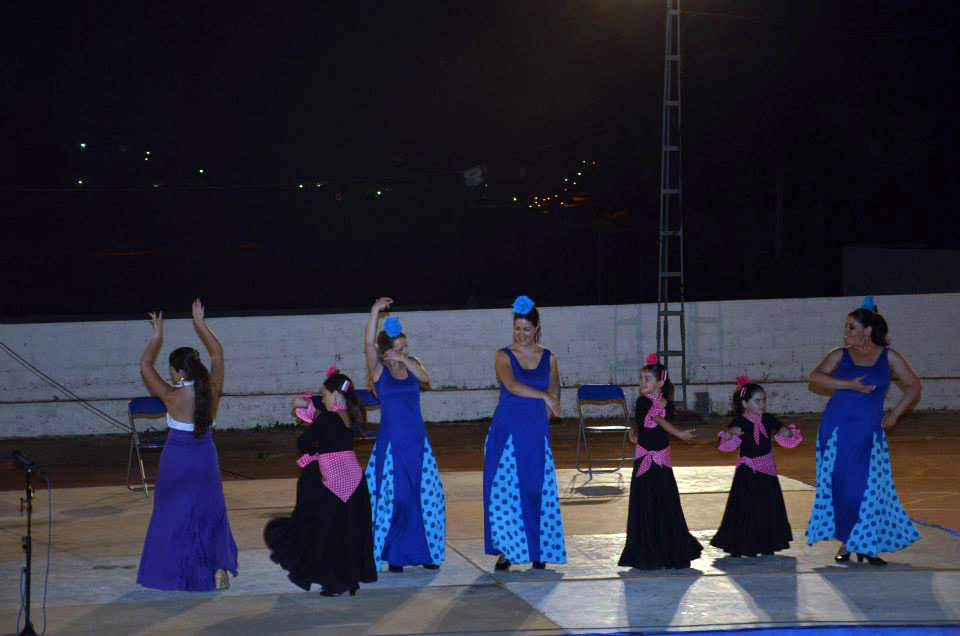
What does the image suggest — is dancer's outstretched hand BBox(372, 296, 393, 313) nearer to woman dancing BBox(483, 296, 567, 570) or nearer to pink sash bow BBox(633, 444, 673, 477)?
woman dancing BBox(483, 296, 567, 570)

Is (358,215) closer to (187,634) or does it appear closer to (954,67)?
(954,67)

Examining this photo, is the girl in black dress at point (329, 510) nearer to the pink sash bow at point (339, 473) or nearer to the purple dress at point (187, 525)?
the pink sash bow at point (339, 473)

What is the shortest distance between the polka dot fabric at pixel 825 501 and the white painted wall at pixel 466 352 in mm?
9227

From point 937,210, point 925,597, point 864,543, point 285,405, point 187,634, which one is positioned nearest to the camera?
point 187,634

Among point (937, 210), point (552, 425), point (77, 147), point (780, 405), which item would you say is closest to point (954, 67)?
point (937, 210)

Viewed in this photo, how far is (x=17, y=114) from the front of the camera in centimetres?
3195

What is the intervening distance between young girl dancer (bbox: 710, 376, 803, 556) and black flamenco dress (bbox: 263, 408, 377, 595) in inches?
107

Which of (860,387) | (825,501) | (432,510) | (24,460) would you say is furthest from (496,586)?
(24,460)

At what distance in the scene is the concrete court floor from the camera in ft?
21.8

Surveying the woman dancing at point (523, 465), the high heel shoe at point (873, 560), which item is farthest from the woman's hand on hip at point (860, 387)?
the woman dancing at point (523, 465)

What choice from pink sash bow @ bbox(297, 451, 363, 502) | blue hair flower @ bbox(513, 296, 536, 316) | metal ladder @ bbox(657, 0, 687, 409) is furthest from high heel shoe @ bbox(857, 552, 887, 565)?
metal ladder @ bbox(657, 0, 687, 409)

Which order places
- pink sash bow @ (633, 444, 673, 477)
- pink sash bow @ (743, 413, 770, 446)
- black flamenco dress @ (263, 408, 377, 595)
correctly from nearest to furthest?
black flamenco dress @ (263, 408, 377, 595) < pink sash bow @ (633, 444, 673, 477) < pink sash bow @ (743, 413, 770, 446)

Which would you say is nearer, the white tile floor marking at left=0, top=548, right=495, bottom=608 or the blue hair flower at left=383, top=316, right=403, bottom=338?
the white tile floor marking at left=0, top=548, right=495, bottom=608

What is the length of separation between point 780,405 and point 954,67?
1896cm
